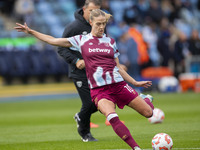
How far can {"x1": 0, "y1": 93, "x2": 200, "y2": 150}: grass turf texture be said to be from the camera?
801cm

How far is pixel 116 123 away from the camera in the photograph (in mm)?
6641

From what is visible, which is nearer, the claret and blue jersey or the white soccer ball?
the claret and blue jersey

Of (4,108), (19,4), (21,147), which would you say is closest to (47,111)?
(4,108)

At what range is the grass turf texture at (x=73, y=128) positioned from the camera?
26.3 feet

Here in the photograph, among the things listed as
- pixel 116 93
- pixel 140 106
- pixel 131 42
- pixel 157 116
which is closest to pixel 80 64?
pixel 116 93

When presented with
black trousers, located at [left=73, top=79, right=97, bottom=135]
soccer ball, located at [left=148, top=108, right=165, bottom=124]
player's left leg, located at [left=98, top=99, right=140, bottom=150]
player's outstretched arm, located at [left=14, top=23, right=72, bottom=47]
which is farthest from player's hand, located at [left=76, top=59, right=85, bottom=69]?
soccer ball, located at [left=148, top=108, right=165, bottom=124]

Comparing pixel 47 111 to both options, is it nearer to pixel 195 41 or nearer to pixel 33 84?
pixel 33 84

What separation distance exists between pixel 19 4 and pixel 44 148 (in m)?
18.4

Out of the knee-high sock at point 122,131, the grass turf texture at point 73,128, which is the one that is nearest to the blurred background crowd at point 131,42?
the grass turf texture at point 73,128

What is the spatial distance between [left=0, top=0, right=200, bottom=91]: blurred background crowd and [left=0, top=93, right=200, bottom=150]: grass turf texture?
5.76m

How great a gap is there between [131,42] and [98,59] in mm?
13936

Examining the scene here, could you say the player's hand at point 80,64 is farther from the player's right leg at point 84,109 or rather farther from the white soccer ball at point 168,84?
the white soccer ball at point 168,84

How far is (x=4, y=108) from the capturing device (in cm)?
1723

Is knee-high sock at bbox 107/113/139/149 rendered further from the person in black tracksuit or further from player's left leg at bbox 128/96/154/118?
the person in black tracksuit
